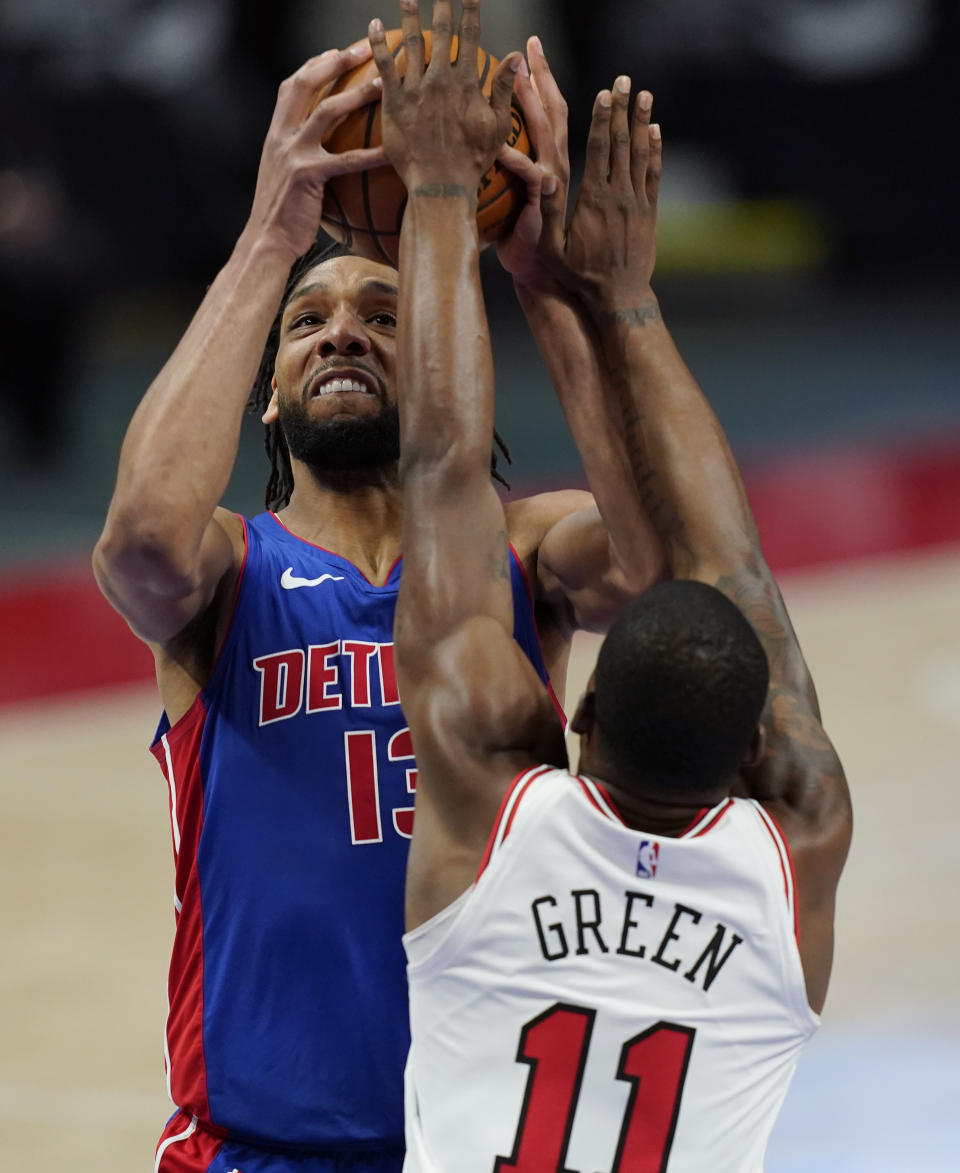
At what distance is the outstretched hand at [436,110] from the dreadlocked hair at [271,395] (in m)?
0.67

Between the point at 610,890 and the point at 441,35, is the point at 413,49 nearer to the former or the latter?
the point at 441,35

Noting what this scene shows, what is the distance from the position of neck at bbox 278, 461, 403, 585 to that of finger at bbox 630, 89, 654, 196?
0.79 m

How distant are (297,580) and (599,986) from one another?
123 cm

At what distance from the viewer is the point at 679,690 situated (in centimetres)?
262

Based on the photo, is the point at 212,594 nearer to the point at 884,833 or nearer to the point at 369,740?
the point at 369,740

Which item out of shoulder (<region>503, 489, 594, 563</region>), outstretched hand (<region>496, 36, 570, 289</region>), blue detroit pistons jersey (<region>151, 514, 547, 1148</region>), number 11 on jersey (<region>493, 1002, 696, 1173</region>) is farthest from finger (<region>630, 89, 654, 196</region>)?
number 11 on jersey (<region>493, 1002, 696, 1173</region>)

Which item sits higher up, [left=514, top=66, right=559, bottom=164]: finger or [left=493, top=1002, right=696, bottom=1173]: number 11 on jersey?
[left=514, top=66, right=559, bottom=164]: finger

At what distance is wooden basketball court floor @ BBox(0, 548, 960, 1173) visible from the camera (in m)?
5.52

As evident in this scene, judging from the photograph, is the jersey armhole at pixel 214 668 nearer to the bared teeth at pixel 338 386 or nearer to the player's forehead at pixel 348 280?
the bared teeth at pixel 338 386

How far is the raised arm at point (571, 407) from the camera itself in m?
3.43


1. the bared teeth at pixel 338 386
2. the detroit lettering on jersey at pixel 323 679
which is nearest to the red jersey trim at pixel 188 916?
the detroit lettering on jersey at pixel 323 679

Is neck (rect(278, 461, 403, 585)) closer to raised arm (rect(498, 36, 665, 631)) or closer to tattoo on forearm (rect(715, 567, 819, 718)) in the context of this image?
raised arm (rect(498, 36, 665, 631))

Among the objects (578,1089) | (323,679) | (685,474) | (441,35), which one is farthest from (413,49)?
(578,1089)

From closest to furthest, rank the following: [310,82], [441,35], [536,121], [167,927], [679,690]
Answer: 1. [679,690]
2. [441,35]
3. [310,82]
4. [536,121]
5. [167,927]
